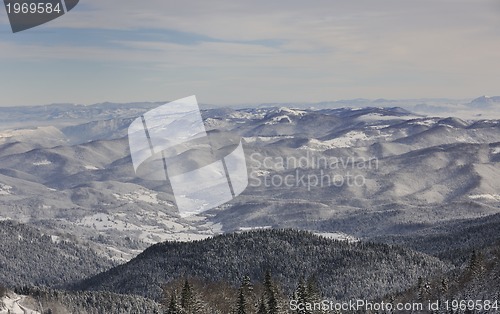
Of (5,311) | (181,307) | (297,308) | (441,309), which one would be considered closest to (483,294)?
(441,309)

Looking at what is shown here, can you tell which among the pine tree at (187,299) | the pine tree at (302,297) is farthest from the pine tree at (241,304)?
the pine tree at (187,299)

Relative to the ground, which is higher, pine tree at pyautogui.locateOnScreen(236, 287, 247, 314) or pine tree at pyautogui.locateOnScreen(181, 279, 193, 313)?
pine tree at pyautogui.locateOnScreen(236, 287, 247, 314)

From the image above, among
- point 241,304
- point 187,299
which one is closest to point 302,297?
point 241,304

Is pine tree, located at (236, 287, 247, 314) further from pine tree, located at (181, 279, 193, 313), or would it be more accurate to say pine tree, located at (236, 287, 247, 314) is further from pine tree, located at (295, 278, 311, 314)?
pine tree, located at (181, 279, 193, 313)

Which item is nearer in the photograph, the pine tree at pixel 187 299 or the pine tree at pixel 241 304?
the pine tree at pixel 241 304

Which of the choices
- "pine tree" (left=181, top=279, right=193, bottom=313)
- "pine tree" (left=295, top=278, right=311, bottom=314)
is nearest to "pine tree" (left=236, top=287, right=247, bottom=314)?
"pine tree" (left=295, top=278, right=311, bottom=314)

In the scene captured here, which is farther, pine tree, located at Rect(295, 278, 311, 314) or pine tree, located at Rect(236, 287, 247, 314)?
pine tree, located at Rect(295, 278, 311, 314)

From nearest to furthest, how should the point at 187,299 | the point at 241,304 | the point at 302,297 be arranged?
the point at 241,304, the point at 302,297, the point at 187,299

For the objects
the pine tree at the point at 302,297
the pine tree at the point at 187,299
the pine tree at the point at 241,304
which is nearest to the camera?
the pine tree at the point at 241,304

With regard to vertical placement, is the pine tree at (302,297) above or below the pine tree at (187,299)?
above

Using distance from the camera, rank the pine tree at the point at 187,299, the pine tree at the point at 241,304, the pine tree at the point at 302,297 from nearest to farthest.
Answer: the pine tree at the point at 241,304 < the pine tree at the point at 302,297 < the pine tree at the point at 187,299

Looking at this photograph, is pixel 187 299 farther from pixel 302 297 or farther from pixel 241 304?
pixel 302 297

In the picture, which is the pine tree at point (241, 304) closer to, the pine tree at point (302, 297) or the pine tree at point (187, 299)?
the pine tree at point (302, 297)
